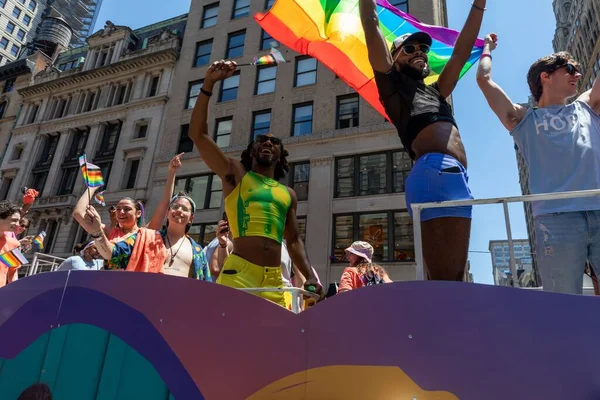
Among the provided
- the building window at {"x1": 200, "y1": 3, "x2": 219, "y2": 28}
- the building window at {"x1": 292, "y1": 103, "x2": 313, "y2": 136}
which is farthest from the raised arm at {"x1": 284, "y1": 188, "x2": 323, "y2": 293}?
the building window at {"x1": 200, "y1": 3, "x2": 219, "y2": 28}

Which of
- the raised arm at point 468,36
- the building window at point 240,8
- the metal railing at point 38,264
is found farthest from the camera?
the building window at point 240,8

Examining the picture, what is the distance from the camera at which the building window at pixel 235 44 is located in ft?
79.9

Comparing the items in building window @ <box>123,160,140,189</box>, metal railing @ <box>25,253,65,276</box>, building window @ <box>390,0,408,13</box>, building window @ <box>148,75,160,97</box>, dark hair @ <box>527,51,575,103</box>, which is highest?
building window @ <box>390,0,408,13</box>

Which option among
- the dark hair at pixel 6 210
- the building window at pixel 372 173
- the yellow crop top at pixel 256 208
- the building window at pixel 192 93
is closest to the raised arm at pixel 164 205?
the yellow crop top at pixel 256 208

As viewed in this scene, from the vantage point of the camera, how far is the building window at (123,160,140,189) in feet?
80.3

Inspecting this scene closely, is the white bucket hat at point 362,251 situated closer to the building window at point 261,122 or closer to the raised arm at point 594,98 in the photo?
the raised arm at point 594,98

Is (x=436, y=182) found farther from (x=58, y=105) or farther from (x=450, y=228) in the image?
(x=58, y=105)

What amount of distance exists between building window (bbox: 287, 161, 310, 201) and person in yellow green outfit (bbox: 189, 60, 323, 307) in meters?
16.1

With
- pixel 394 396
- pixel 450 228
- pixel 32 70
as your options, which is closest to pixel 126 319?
pixel 394 396

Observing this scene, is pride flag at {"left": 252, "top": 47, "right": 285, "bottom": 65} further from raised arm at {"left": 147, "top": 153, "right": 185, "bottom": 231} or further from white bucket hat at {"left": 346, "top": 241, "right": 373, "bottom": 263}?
white bucket hat at {"left": 346, "top": 241, "right": 373, "bottom": 263}

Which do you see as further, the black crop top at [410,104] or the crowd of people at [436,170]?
the black crop top at [410,104]

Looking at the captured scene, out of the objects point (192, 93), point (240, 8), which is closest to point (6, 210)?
point (192, 93)

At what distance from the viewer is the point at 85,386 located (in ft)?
7.04

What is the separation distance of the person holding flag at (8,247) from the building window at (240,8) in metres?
23.5
